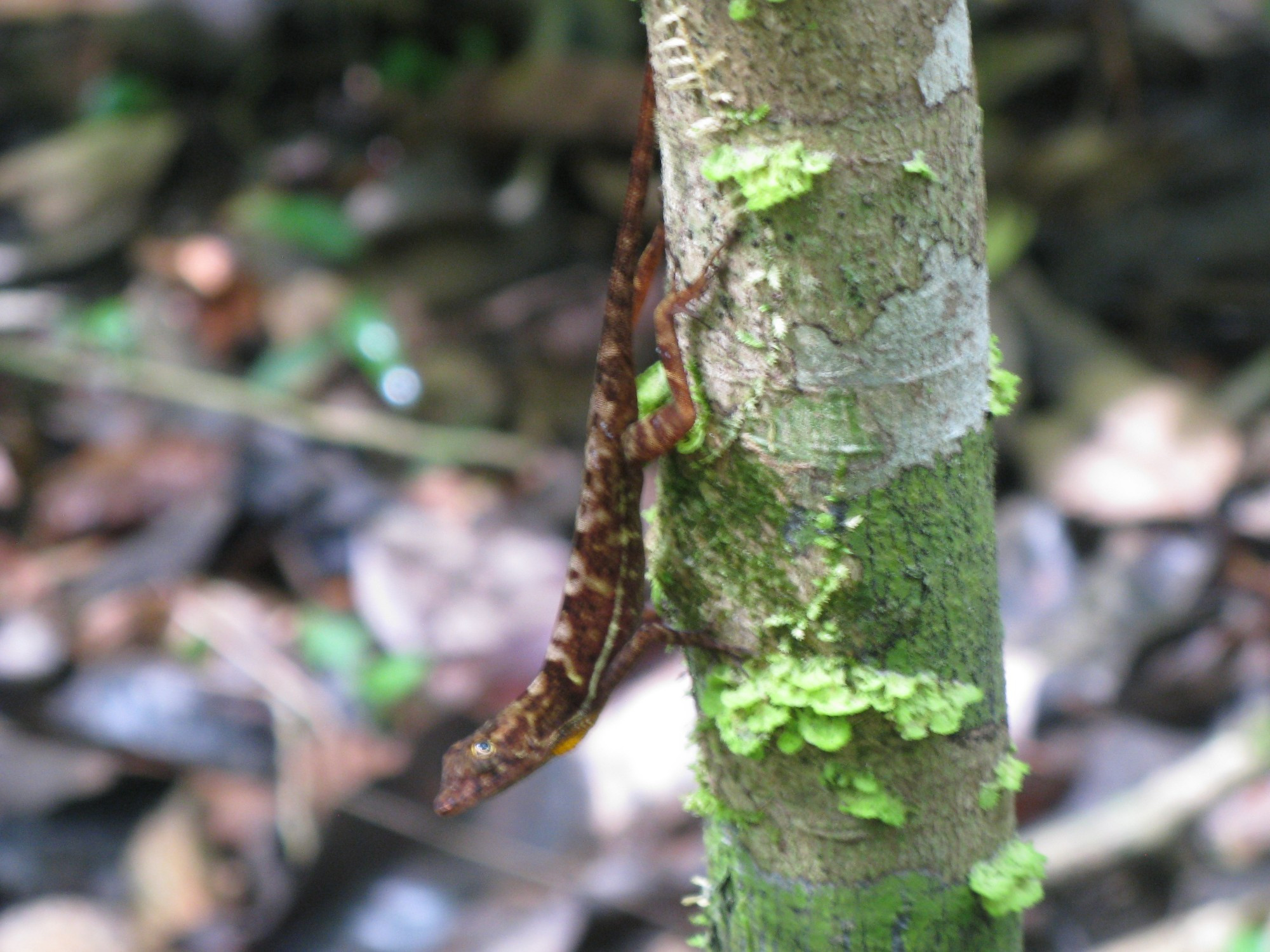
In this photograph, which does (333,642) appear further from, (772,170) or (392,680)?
(772,170)

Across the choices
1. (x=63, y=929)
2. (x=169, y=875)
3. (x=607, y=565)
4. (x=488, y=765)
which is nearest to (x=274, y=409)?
(x=169, y=875)

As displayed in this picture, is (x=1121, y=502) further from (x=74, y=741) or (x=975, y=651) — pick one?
(x=74, y=741)

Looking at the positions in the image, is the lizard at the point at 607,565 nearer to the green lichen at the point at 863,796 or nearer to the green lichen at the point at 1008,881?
the green lichen at the point at 863,796

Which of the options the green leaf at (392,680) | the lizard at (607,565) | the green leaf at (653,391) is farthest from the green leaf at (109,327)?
the green leaf at (653,391)

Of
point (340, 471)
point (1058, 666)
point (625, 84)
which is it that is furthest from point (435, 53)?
point (1058, 666)

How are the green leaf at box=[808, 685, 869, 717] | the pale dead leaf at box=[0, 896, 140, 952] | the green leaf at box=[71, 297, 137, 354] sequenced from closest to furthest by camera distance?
the green leaf at box=[808, 685, 869, 717], the pale dead leaf at box=[0, 896, 140, 952], the green leaf at box=[71, 297, 137, 354]

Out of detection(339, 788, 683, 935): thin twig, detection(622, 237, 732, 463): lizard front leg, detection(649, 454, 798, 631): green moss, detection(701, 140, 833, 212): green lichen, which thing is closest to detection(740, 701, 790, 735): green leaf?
detection(649, 454, 798, 631): green moss

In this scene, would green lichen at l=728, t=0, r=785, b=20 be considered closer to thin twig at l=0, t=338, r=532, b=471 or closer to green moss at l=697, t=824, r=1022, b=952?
green moss at l=697, t=824, r=1022, b=952
